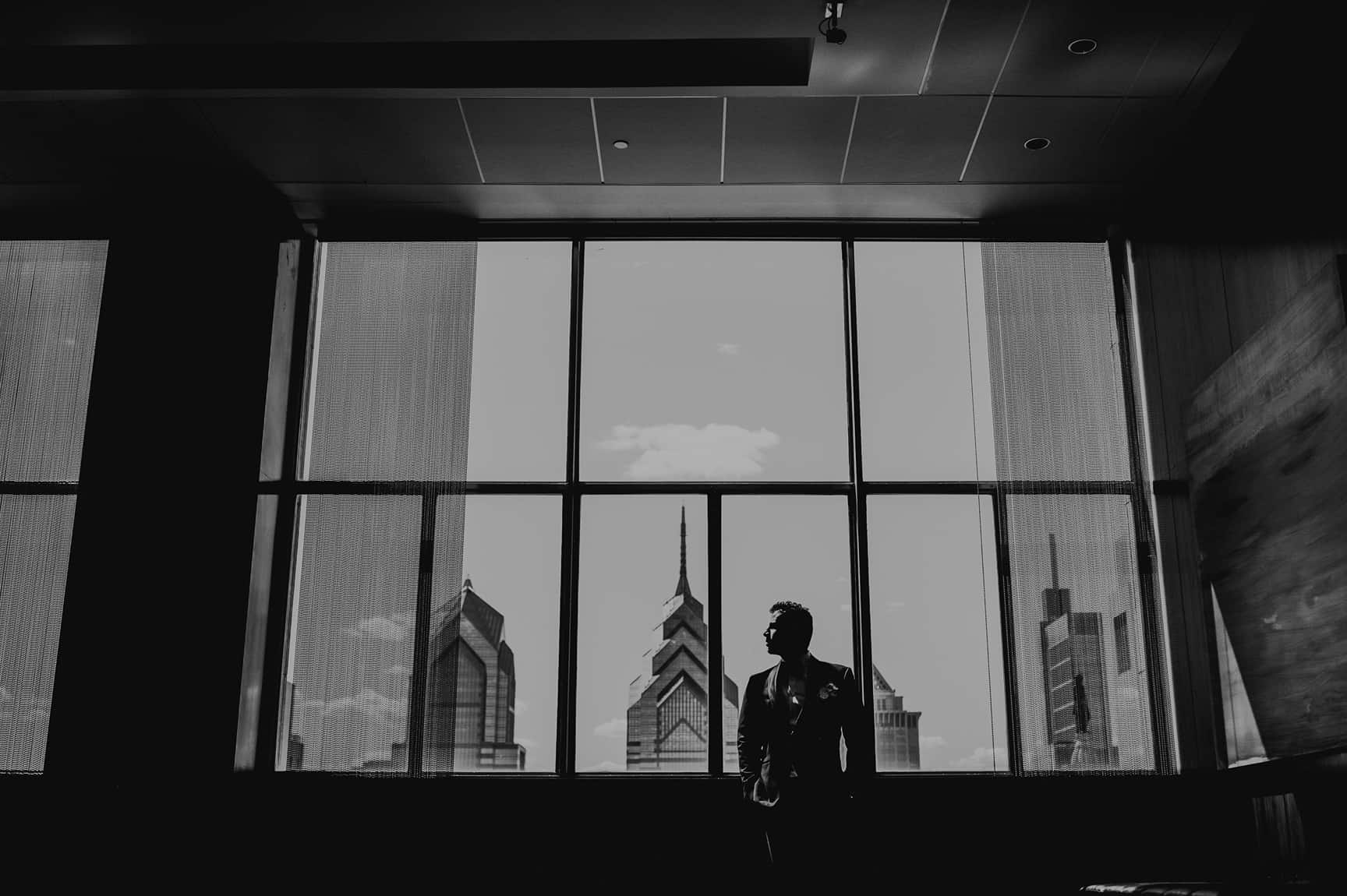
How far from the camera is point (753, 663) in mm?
7293

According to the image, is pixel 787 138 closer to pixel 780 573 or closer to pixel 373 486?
pixel 780 573

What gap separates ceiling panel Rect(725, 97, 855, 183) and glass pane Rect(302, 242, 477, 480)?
2.05 metres

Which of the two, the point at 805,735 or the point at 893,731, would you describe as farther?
the point at 893,731

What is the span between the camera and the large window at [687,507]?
7.16m

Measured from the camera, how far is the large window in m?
7.16

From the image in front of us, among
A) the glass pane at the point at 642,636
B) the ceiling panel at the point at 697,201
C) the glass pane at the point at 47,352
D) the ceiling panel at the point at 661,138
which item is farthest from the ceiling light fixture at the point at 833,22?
the glass pane at the point at 47,352

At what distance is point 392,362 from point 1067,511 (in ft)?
14.8

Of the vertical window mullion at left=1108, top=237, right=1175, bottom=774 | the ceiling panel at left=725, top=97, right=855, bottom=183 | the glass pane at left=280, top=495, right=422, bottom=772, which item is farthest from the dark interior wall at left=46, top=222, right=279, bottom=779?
the vertical window mullion at left=1108, top=237, right=1175, bottom=774

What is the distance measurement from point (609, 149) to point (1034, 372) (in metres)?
3.13

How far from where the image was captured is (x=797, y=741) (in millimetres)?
4895

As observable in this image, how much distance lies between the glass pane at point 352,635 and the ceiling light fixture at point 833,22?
150 inches

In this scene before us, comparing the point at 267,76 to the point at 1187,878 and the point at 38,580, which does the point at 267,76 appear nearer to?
the point at 38,580

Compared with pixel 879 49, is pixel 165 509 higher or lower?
lower

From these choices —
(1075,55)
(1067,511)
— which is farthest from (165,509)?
(1075,55)
